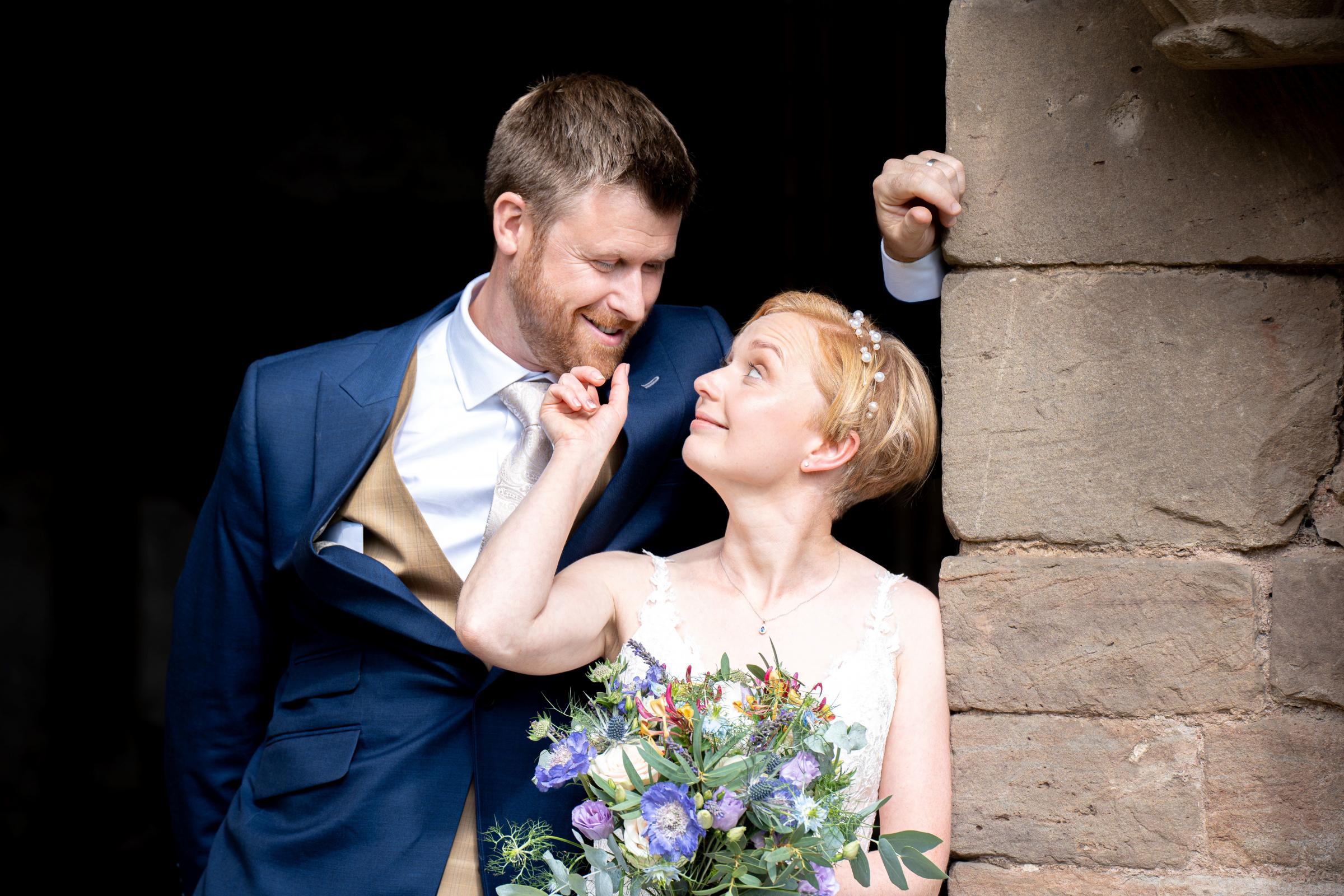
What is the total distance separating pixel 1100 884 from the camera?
82.4 inches

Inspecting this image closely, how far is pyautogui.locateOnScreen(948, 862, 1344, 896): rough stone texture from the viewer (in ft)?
6.75

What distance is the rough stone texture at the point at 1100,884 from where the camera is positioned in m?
2.06

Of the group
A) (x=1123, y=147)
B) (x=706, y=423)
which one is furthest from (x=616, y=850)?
(x=1123, y=147)

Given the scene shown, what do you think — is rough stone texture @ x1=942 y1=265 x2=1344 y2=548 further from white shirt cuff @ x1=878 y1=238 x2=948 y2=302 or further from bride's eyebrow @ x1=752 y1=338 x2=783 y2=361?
bride's eyebrow @ x1=752 y1=338 x2=783 y2=361

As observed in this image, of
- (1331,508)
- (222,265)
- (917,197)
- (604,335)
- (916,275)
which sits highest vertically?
(917,197)

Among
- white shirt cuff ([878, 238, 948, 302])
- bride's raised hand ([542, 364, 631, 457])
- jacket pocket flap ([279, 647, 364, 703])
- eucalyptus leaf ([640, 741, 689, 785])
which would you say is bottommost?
jacket pocket flap ([279, 647, 364, 703])

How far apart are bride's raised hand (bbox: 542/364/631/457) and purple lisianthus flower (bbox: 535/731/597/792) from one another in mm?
566

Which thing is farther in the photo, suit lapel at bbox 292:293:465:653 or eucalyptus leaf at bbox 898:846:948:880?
suit lapel at bbox 292:293:465:653

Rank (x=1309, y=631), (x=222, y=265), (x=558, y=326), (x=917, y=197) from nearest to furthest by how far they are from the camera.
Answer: (x=1309, y=631)
(x=917, y=197)
(x=558, y=326)
(x=222, y=265)

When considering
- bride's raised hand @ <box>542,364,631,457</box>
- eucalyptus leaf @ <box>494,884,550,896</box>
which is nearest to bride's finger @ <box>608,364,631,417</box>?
bride's raised hand @ <box>542,364,631,457</box>

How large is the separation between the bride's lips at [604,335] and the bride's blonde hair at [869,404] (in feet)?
1.10

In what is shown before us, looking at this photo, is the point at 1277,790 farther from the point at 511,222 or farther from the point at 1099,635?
the point at 511,222

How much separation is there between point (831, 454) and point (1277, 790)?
90 centimetres

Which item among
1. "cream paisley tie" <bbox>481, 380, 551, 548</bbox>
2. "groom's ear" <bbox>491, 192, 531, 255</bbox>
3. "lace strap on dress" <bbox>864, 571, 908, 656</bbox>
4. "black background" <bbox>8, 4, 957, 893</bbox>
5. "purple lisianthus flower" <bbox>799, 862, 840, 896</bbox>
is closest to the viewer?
"purple lisianthus flower" <bbox>799, 862, 840, 896</bbox>
